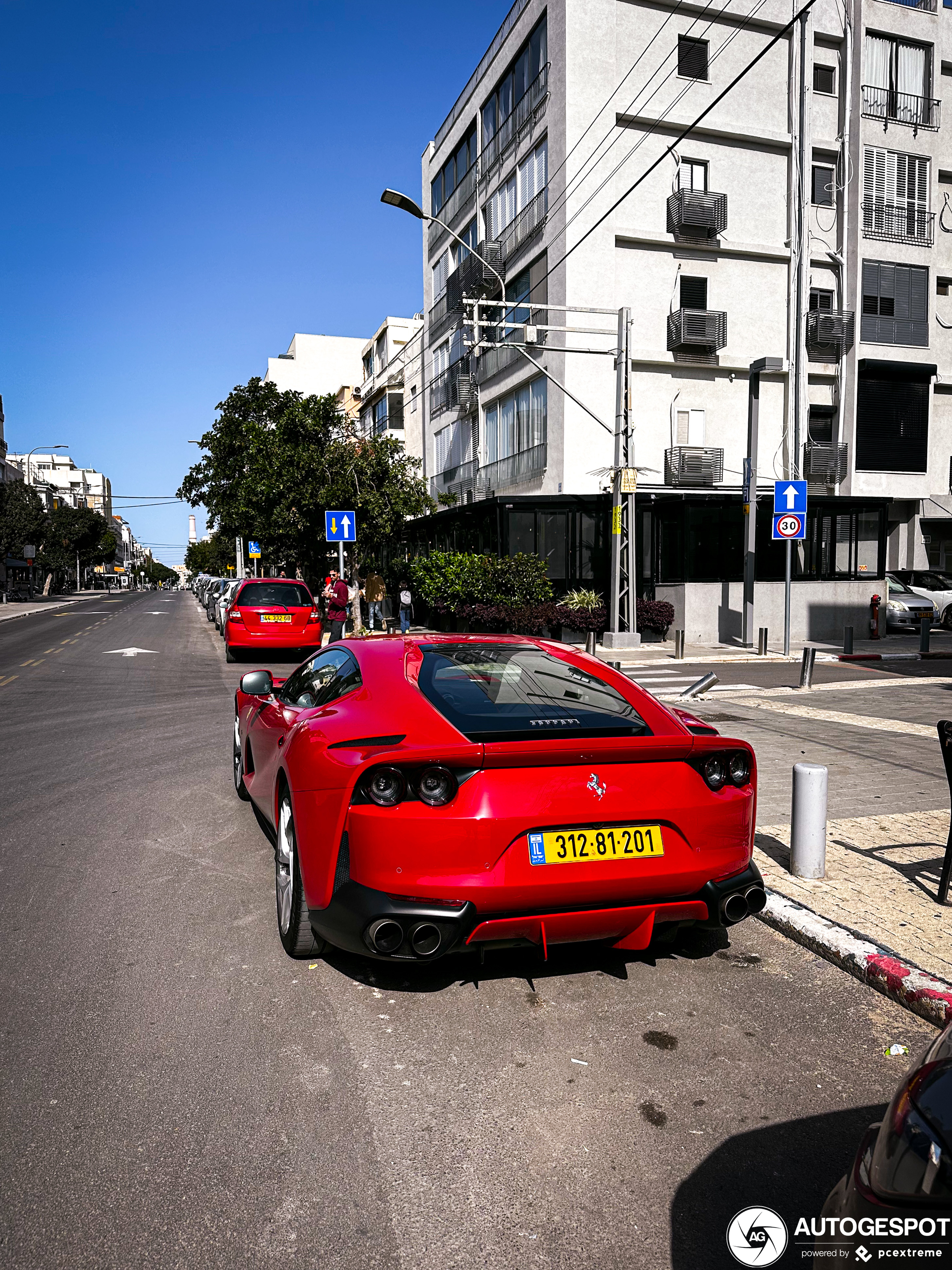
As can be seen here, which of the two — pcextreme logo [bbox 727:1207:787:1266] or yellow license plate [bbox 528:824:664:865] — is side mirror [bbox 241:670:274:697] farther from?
pcextreme logo [bbox 727:1207:787:1266]

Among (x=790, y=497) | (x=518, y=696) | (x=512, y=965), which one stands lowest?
(x=512, y=965)

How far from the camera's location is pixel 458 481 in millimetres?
37562

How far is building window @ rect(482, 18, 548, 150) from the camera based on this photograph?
93.9ft

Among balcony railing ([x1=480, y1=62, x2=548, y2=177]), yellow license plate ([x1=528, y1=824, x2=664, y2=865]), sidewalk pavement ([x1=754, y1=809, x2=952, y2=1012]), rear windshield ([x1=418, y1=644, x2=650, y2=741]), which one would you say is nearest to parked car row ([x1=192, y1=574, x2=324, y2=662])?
sidewalk pavement ([x1=754, y1=809, x2=952, y2=1012])

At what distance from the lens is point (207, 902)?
4.99m

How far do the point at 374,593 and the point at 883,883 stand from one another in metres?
25.7

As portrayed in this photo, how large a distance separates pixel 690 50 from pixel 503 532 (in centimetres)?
1677

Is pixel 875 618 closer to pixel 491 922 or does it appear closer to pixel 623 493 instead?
pixel 623 493

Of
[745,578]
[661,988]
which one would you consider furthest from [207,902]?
[745,578]

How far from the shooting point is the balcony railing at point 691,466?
94.3 feet

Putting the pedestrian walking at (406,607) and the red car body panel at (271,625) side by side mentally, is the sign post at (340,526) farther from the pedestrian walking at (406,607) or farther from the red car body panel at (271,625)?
the pedestrian walking at (406,607)

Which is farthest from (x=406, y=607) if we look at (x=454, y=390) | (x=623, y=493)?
(x=454, y=390)

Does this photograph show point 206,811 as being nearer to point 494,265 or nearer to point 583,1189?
point 583,1189

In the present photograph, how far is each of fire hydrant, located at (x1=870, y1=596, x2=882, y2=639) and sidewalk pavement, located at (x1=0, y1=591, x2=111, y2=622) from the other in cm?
3326
